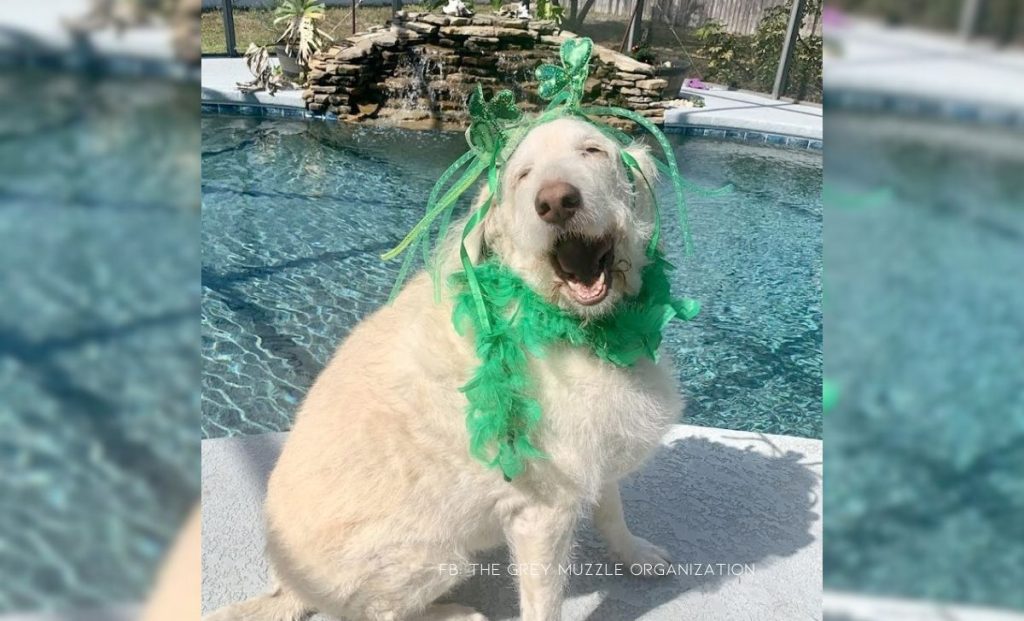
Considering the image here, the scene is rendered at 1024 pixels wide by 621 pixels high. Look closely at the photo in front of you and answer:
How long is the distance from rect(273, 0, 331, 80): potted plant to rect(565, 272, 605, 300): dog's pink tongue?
1122 cm

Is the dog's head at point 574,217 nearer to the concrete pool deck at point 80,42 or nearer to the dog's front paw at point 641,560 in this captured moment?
the dog's front paw at point 641,560

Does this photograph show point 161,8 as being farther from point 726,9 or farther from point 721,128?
point 726,9

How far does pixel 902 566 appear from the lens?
640mm

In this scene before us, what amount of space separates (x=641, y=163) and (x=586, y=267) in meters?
0.36

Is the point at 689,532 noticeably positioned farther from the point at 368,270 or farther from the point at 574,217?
the point at 368,270

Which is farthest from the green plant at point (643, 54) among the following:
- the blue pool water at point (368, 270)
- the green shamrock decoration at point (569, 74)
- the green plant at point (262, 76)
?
the green shamrock decoration at point (569, 74)

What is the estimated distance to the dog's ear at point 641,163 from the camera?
6.11 feet

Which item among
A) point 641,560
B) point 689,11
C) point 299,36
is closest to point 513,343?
point 641,560

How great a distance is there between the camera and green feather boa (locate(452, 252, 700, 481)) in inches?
70.5

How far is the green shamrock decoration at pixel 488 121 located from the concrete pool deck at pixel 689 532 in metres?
1.57

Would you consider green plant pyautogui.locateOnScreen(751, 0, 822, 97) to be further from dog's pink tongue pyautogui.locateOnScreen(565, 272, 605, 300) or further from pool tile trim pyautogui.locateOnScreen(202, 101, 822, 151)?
dog's pink tongue pyautogui.locateOnScreen(565, 272, 605, 300)

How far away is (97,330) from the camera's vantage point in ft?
2.13

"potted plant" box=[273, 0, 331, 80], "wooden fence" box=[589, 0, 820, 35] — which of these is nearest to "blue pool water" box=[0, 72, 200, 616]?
"potted plant" box=[273, 0, 331, 80]

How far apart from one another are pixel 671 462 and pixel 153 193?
2.87 m
